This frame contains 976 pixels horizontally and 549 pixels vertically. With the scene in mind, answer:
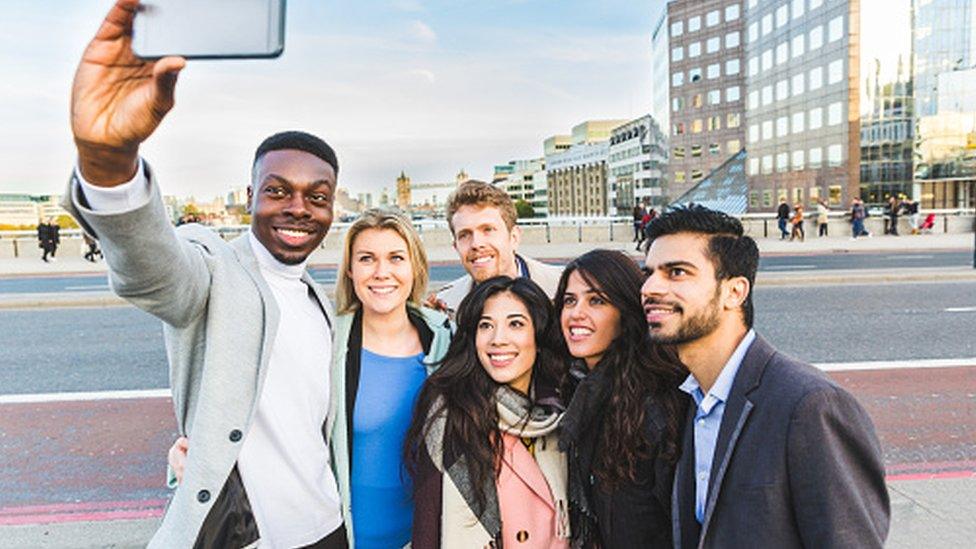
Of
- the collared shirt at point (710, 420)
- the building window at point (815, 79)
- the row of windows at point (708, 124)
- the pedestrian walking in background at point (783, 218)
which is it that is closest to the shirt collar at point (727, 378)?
the collared shirt at point (710, 420)

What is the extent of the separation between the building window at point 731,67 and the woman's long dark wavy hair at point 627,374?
89009 millimetres

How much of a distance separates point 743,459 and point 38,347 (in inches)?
408

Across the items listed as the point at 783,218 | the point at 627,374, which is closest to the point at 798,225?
the point at 783,218

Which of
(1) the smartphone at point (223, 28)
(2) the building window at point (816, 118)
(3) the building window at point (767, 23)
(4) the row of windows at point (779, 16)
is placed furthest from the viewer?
(3) the building window at point (767, 23)

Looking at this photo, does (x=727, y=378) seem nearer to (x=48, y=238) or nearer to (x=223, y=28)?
(x=223, y=28)

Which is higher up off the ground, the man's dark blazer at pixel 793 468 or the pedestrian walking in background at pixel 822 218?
the pedestrian walking in background at pixel 822 218

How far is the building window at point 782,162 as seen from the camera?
70000mm

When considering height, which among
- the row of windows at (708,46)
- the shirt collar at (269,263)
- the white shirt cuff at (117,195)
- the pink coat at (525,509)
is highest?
the row of windows at (708,46)

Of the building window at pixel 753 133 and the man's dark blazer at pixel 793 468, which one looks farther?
the building window at pixel 753 133

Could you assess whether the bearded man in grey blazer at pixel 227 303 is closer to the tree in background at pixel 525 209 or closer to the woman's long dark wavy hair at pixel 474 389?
the woman's long dark wavy hair at pixel 474 389

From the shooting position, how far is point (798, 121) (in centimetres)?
6875

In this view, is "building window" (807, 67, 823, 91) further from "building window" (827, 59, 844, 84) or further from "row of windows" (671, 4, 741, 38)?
"row of windows" (671, 4, 741, 38)

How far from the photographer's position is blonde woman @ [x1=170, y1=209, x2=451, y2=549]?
2410mm

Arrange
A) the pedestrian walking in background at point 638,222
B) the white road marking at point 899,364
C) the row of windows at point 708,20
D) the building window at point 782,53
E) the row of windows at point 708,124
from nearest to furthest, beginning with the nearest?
1. the white road marking at point 899,364
2. the pedestrian walking in background at point 638,222
3. the building window at point 782,53
4. the row of windows at point 708,20
5. the row of windows at point 708,124
